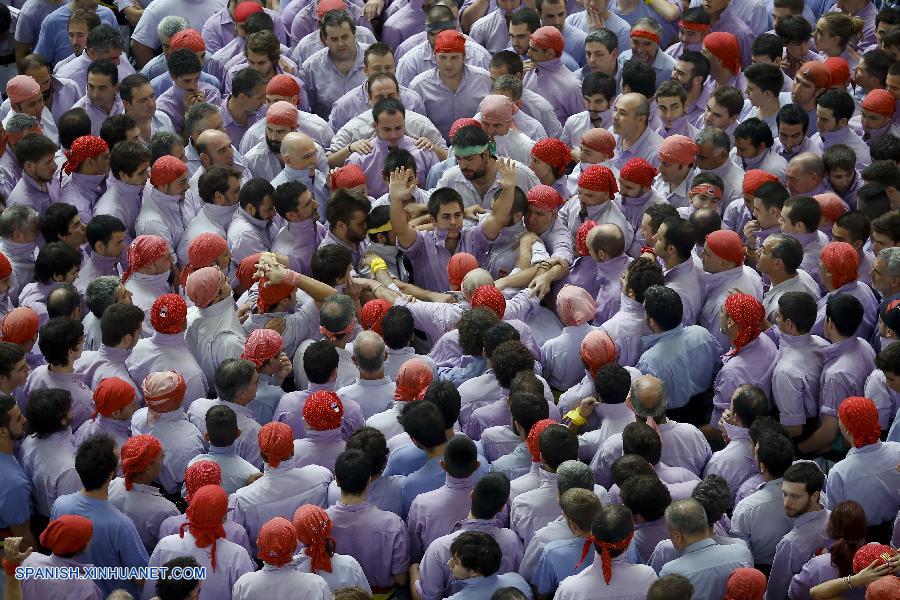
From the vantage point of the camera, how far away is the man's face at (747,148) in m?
12.1

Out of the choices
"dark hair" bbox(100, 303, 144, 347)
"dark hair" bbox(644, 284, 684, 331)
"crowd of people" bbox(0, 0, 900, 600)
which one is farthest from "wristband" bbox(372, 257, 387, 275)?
"dark hair" bbox(644, 284, 684, 331)

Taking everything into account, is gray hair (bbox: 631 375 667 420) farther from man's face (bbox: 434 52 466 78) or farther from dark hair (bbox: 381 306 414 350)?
man's face (bbox: 434 52 466 78)

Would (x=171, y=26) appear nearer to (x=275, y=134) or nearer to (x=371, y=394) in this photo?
(x=275, y=134)

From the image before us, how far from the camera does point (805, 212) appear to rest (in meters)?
10.8

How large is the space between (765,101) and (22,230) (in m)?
6.32

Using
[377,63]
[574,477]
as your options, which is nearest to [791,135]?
[377,63]

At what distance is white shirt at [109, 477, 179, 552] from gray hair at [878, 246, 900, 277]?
5046mm

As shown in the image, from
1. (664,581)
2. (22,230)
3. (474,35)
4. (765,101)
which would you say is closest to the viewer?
(664,581)

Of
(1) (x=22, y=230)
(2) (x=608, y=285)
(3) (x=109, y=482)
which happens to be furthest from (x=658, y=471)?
(1) (x=22, y=230)

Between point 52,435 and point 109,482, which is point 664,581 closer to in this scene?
point 109,482

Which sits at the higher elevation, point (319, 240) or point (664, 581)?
point (664, 581)

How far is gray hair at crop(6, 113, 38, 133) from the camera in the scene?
40.0ft

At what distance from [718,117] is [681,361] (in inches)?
137

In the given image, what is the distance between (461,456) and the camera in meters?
8.40
